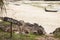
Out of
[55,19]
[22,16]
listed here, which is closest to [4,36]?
[22,16]

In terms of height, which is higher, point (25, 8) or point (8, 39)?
point (25, 8)

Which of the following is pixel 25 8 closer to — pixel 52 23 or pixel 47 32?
pixel 52 23

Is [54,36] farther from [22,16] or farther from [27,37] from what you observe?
[22,16]

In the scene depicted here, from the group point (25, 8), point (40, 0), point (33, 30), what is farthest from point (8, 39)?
point (40, 0)

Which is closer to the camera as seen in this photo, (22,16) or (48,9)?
(22,16)

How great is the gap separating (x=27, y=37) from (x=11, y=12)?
47.1 inches

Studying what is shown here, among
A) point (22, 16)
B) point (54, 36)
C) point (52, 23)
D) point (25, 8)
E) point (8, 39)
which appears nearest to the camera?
point (8, 39)

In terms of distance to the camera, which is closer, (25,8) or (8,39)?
(8,39)

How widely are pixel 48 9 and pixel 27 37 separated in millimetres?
1503

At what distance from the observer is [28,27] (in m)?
2.54

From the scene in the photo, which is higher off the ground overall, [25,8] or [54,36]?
[25,8]

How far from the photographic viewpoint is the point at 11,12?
3414 millimetres

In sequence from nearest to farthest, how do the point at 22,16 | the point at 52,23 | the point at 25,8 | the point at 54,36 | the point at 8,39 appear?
the point at 8,39 → the point at 54,36 → the point at 52,23 → the point at 22,16 → the point at 25,8

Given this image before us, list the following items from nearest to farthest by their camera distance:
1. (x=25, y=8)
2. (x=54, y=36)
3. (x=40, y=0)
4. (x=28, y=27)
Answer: (x=54, y=36), (x=28, y=27), (x=25, y=8), (x=40, y=0)
